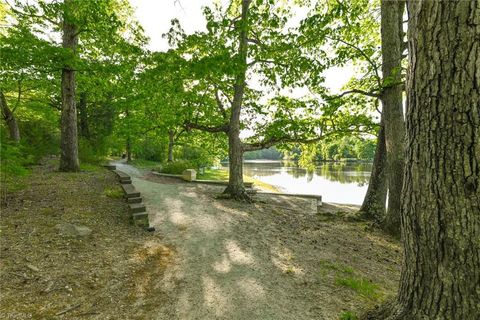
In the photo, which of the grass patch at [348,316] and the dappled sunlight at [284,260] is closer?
the grass patch at [348,316]

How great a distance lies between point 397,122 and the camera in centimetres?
655

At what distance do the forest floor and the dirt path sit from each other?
0.07ft

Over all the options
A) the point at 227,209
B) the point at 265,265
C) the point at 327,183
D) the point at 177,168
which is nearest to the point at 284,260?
the point at 265,265

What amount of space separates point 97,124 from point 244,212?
1631cm

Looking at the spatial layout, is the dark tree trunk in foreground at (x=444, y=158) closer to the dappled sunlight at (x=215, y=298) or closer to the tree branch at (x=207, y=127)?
the dappled sunlight at (x=215, y=298)

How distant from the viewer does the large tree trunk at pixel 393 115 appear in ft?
21.4

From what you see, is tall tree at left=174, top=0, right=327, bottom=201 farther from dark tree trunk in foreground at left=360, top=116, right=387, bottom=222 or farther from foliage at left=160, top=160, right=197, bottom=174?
foliage at left=160, top=160, right=197, bottom=174

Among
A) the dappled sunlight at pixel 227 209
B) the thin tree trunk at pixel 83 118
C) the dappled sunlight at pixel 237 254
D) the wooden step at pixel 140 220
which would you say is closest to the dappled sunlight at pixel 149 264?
the wooden step at pixel 140 220

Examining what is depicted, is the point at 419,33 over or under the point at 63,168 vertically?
over

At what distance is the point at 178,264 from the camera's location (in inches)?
169

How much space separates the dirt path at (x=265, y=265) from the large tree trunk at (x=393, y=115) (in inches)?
39.0

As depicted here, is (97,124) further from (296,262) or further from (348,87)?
(296,262)

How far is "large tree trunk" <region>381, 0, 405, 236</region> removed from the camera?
6525 mm

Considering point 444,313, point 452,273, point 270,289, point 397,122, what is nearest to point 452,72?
point 452,273
